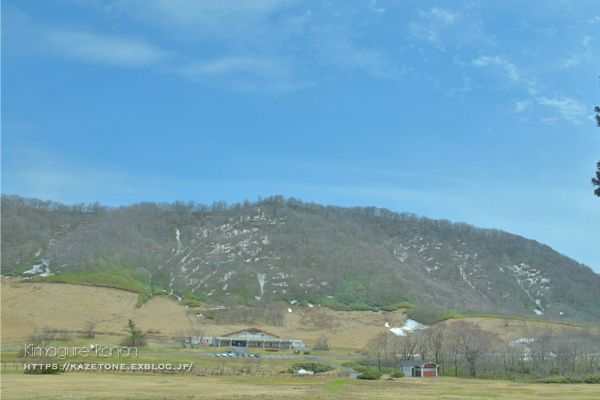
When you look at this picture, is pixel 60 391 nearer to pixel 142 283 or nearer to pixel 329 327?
pixel 329 327

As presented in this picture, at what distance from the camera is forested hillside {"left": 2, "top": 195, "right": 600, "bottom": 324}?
122500 millimetres

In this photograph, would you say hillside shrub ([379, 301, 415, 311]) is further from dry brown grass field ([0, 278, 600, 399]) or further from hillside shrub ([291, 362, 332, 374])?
hillside shrub ([291, 362, 332, 374])

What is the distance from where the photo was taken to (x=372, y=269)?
139m

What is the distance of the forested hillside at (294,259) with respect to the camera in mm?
122500

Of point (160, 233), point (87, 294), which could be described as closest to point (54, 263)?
point (87, 294)

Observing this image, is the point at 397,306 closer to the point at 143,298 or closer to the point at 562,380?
the point at 143,298

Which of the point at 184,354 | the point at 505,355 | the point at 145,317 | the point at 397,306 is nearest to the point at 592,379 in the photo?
the point at 505,355

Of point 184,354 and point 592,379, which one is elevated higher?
point 592,379

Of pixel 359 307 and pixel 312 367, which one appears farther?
pixel 359 307

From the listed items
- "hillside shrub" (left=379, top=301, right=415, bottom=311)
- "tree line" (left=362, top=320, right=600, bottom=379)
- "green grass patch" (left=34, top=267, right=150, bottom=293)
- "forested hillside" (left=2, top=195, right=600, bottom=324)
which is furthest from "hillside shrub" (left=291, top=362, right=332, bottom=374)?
"green grass patch" (left=34, top=267, right=150, bottom=293)

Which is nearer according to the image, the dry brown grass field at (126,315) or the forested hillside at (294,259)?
the dry brown grass field at (126,315)

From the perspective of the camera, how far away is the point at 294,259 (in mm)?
139875

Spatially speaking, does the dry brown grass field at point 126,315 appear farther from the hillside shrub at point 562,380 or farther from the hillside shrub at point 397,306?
the hillside shrub at point 562,380

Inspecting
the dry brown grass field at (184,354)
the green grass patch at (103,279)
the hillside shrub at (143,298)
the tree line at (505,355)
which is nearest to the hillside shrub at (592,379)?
the tree line at (505,355)
